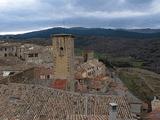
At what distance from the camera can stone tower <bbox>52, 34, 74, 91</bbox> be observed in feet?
118

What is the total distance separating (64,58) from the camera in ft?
119

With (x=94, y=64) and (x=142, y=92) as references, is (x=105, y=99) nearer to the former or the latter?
(x=94, y=64)

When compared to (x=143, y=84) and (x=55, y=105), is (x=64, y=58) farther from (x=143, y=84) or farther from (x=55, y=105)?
(x=143, y=84)

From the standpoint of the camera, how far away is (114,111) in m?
18.4

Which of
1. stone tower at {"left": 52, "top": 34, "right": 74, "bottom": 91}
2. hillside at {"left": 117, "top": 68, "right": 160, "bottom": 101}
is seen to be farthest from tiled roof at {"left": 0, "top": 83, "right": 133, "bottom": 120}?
hillside at {"left": 117, "top": 68, "right": 160, "bottom": 101}

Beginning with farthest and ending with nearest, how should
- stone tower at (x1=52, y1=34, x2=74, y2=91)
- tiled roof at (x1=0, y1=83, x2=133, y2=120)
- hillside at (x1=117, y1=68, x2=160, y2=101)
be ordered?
hillside at (x1=117, y1=68, x2=160, y2=101) → stone tower at (x1=52, y1=34, x2=74, y2=91) → tiled roof at (x1=0, y1=83, x2=133, y2=120)

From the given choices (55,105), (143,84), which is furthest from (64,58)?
(143,84)

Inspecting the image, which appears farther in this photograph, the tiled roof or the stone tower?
the stone tower

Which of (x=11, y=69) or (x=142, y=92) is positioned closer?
(x=11, y=69)

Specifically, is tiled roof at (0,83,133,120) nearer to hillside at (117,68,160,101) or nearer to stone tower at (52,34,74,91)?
stone tower at (52,34,74,91)

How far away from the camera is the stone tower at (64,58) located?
35.9 metres

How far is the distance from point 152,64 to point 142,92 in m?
65.1

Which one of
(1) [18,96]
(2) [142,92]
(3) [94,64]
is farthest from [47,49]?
(1) [18,96]

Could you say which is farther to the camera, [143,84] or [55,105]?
[143,84]
